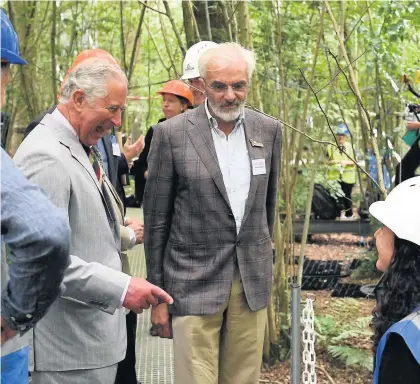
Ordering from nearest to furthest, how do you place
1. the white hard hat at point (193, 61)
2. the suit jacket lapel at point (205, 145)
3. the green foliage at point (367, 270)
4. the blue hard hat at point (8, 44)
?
the blue hard hat at point (8, 44)
the suit jacket lapel at point (205, 145)
the white hard hat at point (193, 61)
the green foliage at point (367, 270)

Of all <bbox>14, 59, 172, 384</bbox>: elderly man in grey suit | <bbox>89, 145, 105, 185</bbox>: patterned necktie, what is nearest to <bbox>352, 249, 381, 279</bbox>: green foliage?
<bbox>89, 145, 105, 185</bbox>: patterned necktie

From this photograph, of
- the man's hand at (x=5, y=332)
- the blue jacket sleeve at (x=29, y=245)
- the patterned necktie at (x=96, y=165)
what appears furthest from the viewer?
Answer: the patterned necktie at (x=96, y=165)

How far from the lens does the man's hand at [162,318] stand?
12.4 feet

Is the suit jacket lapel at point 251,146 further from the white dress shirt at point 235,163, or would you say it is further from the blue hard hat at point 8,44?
the blue hard hat at point 8,44

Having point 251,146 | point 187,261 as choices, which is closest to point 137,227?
point 187,261

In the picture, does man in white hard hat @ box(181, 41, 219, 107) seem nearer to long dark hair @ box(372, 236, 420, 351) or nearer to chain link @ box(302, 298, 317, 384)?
chain link @ box(302, 298, 317, 384)

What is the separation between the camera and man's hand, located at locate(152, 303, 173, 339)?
12.4ft

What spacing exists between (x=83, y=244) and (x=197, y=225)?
0.89 metres

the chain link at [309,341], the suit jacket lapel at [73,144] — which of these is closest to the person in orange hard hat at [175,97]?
the chain link at [309,341]

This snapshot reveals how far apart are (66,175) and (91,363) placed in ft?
2.21

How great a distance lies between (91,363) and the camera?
288 centimetres

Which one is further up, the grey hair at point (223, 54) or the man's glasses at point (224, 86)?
the grey hair at point (223, 54)

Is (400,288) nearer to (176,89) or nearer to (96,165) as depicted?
(96,165)

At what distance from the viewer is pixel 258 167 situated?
378 cm
